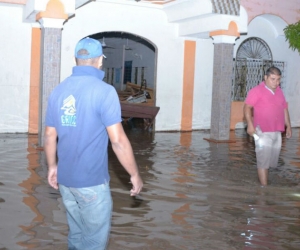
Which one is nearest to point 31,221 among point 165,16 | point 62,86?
point 62,86

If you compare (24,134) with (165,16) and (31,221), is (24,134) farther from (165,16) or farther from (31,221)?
(31,221)

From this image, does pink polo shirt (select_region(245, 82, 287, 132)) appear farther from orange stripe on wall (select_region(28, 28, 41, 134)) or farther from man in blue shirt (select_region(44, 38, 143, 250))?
orange stripe on wall (select_region(28, 28, 41, 134))

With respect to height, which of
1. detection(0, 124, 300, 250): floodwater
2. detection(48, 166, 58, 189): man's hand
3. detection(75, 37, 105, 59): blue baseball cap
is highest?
detection(75, 37, 105, 59): blue baseball cap

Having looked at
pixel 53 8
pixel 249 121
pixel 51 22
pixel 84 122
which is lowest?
pixel 249 121

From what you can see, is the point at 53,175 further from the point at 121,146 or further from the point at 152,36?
the point at 152,36

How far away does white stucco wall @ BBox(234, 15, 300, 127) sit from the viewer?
52.0ft

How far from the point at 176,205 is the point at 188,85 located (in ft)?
29.9

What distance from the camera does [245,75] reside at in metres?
15.6

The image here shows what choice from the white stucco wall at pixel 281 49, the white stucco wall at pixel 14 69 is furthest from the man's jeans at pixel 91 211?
the white stucco wall at pixel 281 49

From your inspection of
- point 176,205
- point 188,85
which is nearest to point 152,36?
point 188,85

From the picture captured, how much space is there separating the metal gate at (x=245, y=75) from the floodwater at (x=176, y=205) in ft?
19.3

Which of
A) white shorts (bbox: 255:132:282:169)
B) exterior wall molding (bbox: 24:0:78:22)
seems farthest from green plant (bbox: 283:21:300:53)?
white shorts (bbox: 255:132:282:169)

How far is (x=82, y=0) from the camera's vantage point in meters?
10.9

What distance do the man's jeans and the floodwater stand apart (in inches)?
40.4
